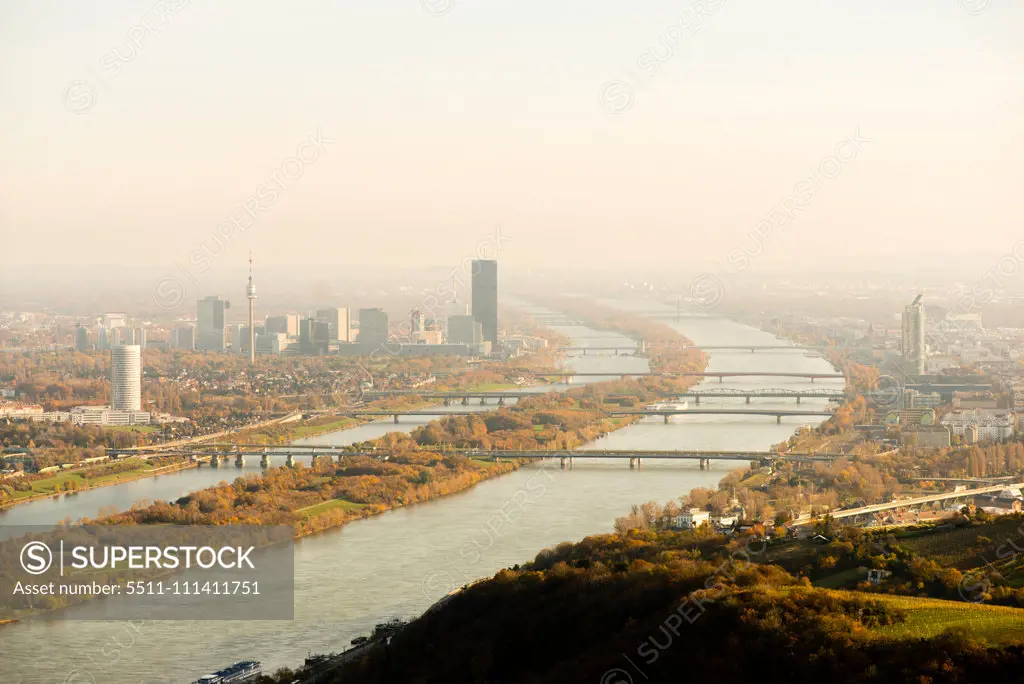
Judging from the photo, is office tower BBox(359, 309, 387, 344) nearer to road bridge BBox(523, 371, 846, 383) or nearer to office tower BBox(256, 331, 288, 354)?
office tower BBox(256, 331, 288, 354)

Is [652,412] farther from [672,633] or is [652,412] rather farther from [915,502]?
[672,633]

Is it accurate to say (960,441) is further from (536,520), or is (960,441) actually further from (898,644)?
(898,644)

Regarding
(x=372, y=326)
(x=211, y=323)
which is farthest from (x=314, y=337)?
(x=211, y=323)

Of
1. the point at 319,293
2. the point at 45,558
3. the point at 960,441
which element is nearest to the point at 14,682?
the point at 45,558

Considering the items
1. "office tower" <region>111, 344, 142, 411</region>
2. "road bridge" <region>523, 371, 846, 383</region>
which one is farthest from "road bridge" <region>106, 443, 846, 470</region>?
"road bridge" <region>523, 371, 846, 383</region>

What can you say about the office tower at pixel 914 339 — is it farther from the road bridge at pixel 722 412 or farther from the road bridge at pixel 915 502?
the road bridge at pixel 915 502

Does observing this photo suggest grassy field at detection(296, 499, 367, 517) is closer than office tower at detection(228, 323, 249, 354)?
Yes

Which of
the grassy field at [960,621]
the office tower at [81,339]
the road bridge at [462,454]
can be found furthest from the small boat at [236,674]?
the office tower at [81,339]

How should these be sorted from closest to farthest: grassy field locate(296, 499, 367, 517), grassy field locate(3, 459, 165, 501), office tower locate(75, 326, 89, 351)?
grassy field locate(296, 499, 367, 517)
grassy field locate(3, 459, 165, 501)
office tower locate(75, 326, 89, 351)
